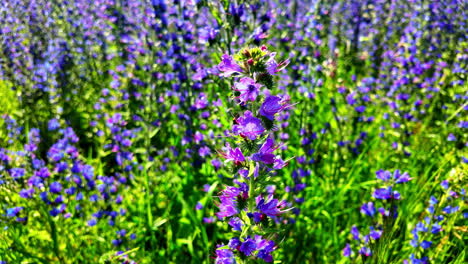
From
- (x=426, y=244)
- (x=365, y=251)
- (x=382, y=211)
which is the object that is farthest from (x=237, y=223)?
(x=426, y=244)

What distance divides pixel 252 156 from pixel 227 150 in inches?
8.0

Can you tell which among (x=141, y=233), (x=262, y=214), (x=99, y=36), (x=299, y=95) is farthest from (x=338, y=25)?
(x=262, y=214)

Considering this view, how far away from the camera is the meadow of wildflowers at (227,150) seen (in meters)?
1.95

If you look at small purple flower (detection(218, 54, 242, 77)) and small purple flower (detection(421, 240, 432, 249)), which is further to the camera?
small purple flower (detection(421, 240, 432, 249))

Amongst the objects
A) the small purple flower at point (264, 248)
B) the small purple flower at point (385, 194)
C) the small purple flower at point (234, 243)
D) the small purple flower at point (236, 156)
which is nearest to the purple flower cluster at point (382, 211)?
the small purple flower at point (385, 194)

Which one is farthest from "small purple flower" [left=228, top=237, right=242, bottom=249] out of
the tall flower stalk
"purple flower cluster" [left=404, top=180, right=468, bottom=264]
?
"purple flower cluster" [left=404, top=180, right=468, bottom=264]

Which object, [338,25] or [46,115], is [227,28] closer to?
[46,115]

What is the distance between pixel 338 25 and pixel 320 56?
457 centimetres

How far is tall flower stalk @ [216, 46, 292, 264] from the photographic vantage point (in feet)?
5.30

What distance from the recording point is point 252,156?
5.30 feet

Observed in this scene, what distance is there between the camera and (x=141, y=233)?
11.5 feet

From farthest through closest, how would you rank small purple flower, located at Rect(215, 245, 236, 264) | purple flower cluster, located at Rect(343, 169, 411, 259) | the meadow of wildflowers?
purple flower cluster, located at Rect(343, 169, 411, 259) → the meadow of wildflowers → small purple flower, located at Rect(215, 245, 236, 264)

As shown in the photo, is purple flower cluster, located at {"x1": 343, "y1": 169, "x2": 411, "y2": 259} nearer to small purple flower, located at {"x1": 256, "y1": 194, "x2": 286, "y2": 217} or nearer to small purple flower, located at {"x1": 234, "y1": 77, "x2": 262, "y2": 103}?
small purple flower, located at {"x1": 256, "y1": 194, "x2": 286, "y2": 217}

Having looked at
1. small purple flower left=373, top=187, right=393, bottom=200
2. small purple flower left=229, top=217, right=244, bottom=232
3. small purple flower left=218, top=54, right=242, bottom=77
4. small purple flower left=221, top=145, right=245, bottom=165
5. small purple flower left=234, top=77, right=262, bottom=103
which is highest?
small purple flower left=218, top=54, right=242, bottom=77
